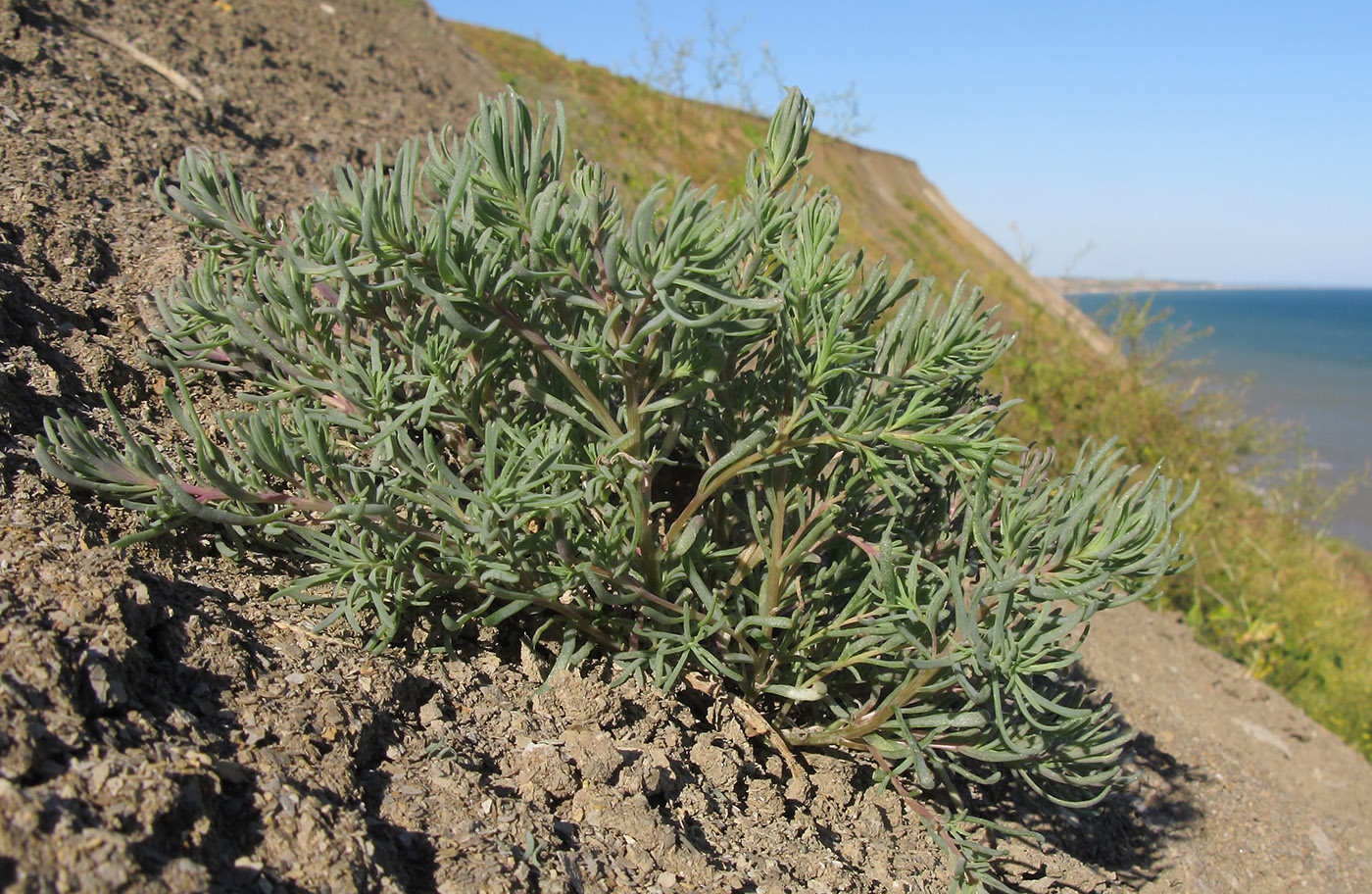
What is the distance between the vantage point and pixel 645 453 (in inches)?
76.4

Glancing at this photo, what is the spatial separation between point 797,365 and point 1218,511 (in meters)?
6.39

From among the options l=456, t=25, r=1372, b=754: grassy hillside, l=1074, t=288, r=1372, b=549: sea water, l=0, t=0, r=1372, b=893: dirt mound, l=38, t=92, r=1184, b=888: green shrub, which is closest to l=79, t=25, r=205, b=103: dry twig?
l=0, t=0, r=1372, b=893: dirt mound

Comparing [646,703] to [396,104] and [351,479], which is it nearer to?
[351,479]

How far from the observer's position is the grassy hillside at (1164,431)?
229 inches

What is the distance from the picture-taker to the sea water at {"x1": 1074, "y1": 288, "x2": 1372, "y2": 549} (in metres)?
20.0

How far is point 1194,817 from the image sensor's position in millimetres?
3381

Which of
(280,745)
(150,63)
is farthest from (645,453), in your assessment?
(150,63)

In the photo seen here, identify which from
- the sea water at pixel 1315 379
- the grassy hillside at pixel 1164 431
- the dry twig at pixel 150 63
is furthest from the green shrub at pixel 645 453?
the sea water at pixel 1315 379

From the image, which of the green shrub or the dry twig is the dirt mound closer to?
the green shrub

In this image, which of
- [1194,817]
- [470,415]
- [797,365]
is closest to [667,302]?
[797,365]

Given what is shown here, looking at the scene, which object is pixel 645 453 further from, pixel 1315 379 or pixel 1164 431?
pixel 1315 379

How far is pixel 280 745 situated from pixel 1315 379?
4616cm

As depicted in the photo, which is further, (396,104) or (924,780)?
(396,104)

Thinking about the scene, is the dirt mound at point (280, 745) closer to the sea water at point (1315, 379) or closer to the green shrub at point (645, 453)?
the green shrub at point (645, 453)
